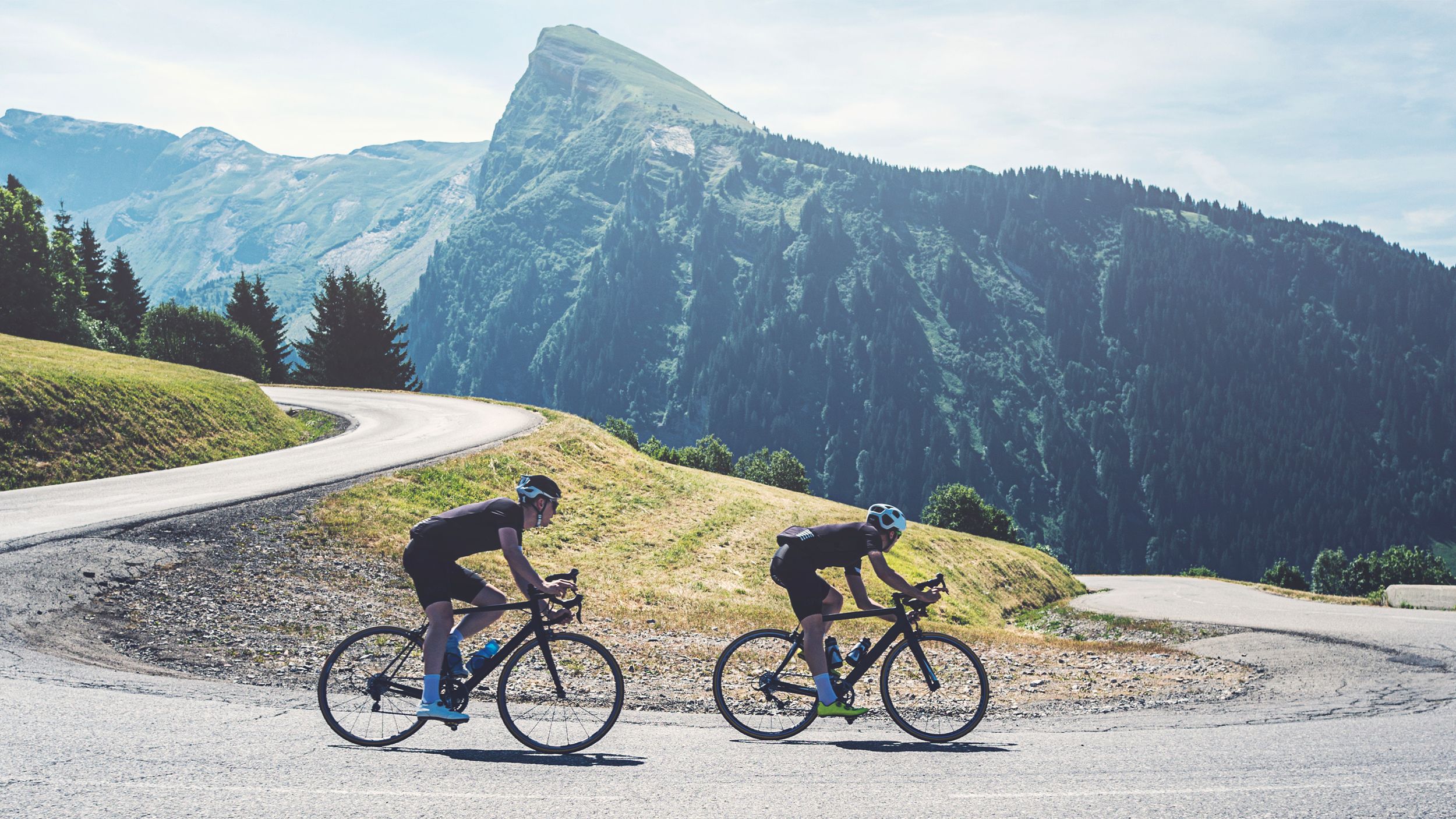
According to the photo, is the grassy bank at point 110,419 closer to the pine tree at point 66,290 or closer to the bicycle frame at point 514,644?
the bicycle frame at point 514,644

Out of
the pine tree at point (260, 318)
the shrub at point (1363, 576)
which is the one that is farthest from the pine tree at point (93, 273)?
the shrub at point (1363, 576)

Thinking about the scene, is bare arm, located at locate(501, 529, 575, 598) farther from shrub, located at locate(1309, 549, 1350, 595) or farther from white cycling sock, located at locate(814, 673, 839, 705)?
shrub, located at locate(1309, 549, 1350, 595)

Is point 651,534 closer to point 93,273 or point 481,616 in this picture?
point 481,616

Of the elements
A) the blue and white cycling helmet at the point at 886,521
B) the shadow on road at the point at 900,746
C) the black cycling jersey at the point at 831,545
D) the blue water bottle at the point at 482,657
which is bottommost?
the shadow on road at the point at 900,746

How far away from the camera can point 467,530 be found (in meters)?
8.55

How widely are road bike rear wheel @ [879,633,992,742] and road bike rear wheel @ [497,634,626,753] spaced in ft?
10.7

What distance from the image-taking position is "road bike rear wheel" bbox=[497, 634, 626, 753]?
872 centimetres

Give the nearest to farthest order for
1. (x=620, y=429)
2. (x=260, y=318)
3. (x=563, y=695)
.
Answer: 1. (x=563, y=695)
2. (x=260, y=318)
3. (x=620, y=429)

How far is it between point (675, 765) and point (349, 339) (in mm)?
82258

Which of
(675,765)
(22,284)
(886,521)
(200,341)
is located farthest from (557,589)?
(200,341)

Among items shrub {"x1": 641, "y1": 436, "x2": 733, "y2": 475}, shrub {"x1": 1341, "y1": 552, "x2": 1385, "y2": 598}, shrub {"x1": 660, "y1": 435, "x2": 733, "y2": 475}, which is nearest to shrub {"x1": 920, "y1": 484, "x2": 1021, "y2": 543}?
shrub {"x1": 660, "y1": 435, "x2": 733, "y2": 475}

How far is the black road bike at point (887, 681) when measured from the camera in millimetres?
9711

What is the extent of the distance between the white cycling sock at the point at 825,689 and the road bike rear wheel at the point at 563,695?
239 centimetres

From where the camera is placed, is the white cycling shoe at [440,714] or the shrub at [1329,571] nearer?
the white cycling shoe at [440,714]
